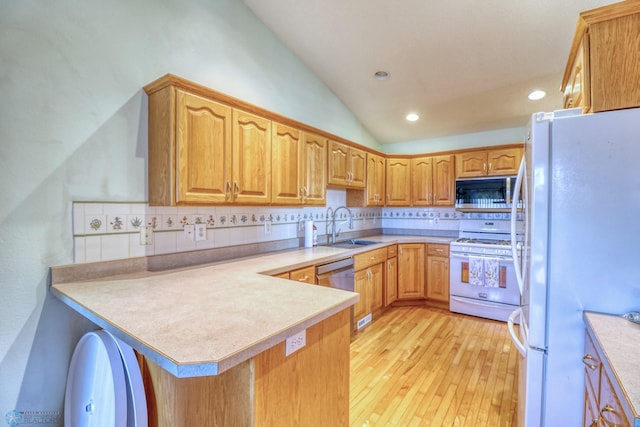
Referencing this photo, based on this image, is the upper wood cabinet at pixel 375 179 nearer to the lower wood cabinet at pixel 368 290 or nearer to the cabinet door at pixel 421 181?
the cabinet door at pixel 421 181

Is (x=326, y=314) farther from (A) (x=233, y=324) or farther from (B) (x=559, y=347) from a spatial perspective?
(B) (x=559, y=347)

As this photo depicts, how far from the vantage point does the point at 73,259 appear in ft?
5.43

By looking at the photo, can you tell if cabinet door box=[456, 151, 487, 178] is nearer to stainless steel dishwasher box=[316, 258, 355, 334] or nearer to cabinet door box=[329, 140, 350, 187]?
cabinet door box=[329, 140, 350, 187]

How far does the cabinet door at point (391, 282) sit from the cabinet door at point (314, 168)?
1.37 metres

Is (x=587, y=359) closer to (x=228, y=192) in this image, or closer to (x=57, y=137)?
(x=228, y=192)

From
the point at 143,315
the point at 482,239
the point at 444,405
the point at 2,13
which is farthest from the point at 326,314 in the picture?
the point at 482,239

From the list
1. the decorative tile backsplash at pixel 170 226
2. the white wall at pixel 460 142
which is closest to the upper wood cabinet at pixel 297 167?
the decorative tile backsplash at pixel 170 226

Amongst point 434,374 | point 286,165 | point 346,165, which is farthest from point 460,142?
point 434,374

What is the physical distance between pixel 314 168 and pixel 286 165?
1.34ft

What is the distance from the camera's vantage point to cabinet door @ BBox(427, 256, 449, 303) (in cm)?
375

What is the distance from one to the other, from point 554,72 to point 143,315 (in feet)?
12.1

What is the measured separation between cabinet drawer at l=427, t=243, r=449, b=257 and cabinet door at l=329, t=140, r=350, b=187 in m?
1.47

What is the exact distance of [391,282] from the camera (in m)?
3.74

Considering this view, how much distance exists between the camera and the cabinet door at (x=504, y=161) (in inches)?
142
